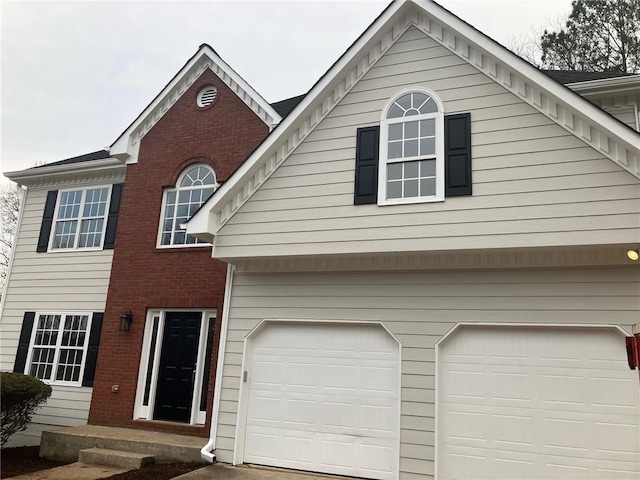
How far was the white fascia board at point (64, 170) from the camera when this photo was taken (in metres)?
12.4

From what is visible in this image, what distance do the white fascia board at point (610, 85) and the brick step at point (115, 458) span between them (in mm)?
10026

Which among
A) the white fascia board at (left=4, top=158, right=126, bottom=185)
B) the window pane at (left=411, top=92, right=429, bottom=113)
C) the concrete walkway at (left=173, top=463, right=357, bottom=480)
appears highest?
the white fascia board at (left=4, top=158, right=126, bottom=185)

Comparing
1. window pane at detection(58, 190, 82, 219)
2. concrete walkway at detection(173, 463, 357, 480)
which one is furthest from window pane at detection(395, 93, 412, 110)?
window pane at detection(58, 190, 82, 219)

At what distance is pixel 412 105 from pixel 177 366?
6.92 m

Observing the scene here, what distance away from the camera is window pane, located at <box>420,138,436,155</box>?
775cm

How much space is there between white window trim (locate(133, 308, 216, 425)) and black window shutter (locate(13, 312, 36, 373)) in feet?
13.3

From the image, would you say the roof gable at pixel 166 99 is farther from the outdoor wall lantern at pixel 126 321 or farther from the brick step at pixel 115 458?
the brick step at pixel 115 458

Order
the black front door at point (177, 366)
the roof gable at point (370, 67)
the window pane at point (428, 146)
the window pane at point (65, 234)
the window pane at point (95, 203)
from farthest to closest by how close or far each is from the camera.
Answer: the window pane at point (65, 234)
the window pane at point (95, 203)
the black front door at point (177, 366)
the window pane at point (428, 146)
the roof gable at point (370, 67)

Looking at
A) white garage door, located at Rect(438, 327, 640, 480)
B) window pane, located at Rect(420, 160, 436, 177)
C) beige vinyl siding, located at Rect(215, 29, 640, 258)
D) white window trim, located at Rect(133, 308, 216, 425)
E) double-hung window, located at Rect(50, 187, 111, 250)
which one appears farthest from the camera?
double-hung window, located at Rect(50, 187, 111, 250)

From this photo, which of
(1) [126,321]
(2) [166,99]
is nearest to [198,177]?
(2) [166,99]

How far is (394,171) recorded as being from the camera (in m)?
7.89

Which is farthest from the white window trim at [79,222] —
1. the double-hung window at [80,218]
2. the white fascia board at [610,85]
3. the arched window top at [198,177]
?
the white fascia board at [610,85]

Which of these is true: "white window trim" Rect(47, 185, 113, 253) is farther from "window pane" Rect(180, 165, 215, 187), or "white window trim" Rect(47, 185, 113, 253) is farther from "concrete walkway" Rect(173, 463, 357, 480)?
"concrete walkway" Rect(173, 463, 357, 480)

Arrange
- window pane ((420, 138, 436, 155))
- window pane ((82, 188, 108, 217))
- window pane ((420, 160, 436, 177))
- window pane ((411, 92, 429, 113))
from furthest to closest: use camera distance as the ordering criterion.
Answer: window pane ((82, 188, 108, 217)), window pane ((411, 92, 429, 113)), window pane ((420, 138, 436, 155)), window pane ((420, 160, 436, 177))
